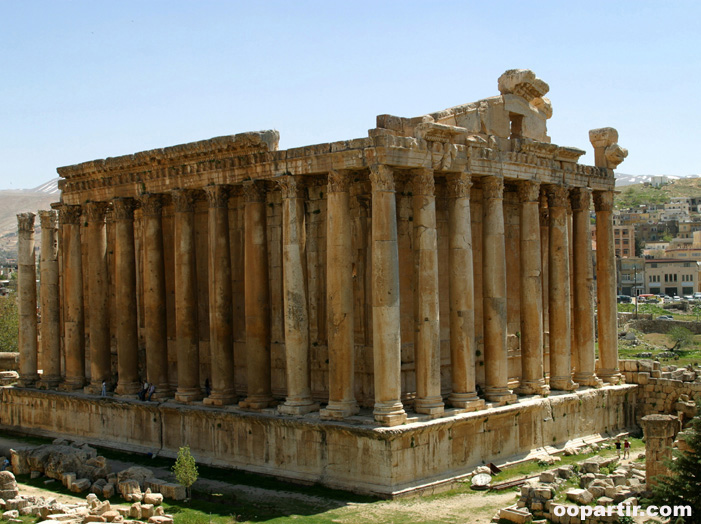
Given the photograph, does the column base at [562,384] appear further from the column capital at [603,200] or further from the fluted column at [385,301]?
the fluted column at [385,301]

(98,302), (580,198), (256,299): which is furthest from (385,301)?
(98,302)

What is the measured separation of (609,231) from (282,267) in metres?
11.9

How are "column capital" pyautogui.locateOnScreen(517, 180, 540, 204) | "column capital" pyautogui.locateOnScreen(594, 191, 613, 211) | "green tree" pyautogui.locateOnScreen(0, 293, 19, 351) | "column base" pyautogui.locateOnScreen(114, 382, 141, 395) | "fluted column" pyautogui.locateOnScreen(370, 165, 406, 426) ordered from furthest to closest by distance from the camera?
1. "green tree" pyautogui.locateOnScreen(0, 293, 19, 351)
2. "column capital" pyautogui.locateOnScreen(594, 191, 613, 211)
3. "column base" pyautogui.locateOnScreen(114, 382, 141, 395)
4. "column capital" pyautogui.locateOnScreen(517, 180, 540, 204)
5. "fluted column" pyautogui.locateOnScreen(370, 165, 406, 426)

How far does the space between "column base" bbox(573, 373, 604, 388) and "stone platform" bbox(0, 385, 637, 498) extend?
41cm

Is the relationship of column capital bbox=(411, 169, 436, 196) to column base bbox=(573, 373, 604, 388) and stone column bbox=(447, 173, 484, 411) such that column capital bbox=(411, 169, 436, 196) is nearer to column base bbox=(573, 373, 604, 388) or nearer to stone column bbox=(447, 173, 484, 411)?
stone column bbox=(447, 173, 484, 411)

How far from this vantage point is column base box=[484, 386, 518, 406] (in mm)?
24141

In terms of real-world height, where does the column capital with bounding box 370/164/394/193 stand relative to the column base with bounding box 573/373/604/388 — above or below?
above

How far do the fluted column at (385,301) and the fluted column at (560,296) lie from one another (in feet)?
26.0

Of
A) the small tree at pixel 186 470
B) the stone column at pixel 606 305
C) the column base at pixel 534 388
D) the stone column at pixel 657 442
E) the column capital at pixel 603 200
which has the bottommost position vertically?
the small tree at pixel 186 470

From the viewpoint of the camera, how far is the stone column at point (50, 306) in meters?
32.0

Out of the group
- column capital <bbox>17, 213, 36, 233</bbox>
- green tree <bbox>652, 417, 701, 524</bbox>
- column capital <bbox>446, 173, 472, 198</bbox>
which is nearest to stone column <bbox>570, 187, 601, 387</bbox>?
column capital <bbox>446, 173, 472, 198</bbox>

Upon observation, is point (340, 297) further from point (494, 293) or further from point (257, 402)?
point (494, 293)

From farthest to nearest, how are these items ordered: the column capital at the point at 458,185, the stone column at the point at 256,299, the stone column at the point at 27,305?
1. the stone column at the point at 27,305
2. the stone column at the point at 256,299
3. the column capital at the point at 458,185

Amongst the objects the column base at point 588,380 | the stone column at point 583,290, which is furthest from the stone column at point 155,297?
the stone column at point 583,290
